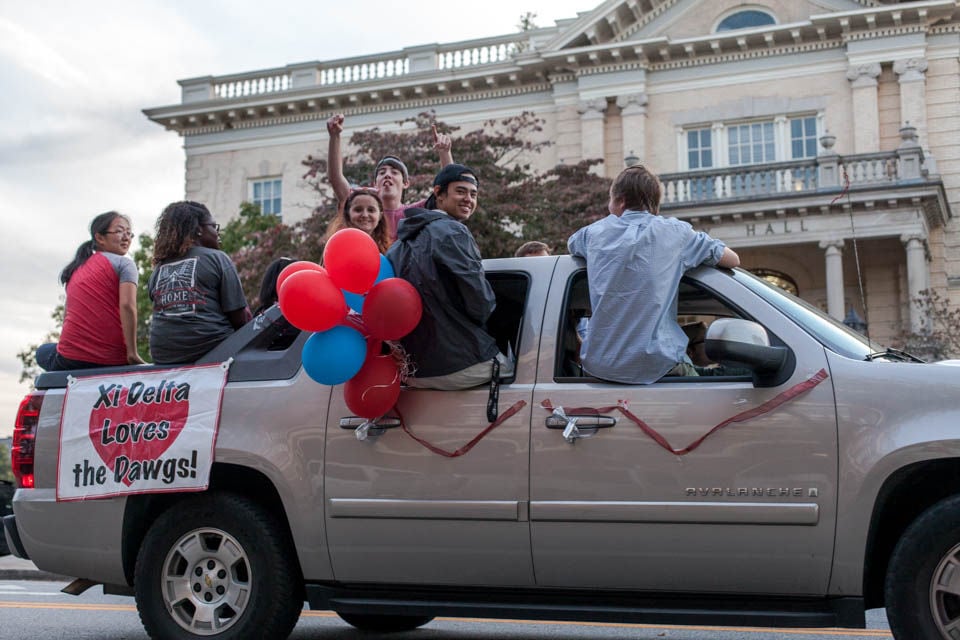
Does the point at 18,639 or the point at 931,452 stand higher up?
the point at 931,452

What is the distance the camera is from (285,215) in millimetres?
31062

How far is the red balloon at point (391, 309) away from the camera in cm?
447

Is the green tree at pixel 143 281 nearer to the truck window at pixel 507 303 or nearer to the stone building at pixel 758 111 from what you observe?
the stone building at pixel 758 111

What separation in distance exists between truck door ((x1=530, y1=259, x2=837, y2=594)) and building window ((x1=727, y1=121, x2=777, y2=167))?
23.2 m

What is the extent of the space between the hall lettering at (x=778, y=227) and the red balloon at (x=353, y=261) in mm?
21183

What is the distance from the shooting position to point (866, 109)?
83.8ft

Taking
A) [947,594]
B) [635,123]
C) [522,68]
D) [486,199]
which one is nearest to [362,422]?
[947,594]

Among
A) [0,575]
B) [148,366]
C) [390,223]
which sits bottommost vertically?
[0,575]

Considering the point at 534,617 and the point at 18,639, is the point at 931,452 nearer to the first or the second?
the point at 534,617

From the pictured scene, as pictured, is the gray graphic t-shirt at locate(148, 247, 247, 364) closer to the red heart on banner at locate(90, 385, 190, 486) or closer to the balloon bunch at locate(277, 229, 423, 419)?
the red heart on banner at locate(90, 385, 190, 486)

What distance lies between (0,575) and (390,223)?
21.9 feet

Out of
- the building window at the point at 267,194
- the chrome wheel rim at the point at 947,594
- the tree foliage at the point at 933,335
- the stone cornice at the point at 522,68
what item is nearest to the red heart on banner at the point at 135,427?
the chrome wheel rim at the point at 947,594

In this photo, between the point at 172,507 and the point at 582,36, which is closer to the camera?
the point at 172,507

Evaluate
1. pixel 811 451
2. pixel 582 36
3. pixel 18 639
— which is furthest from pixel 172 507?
pixel 582 36
